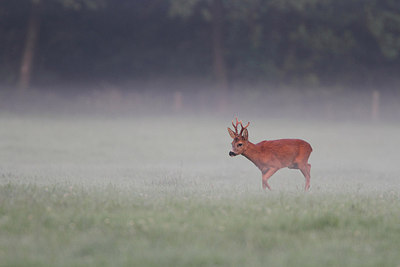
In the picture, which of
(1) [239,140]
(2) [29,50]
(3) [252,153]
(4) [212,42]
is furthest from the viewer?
(4) [212,42]

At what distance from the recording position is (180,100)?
4244cm

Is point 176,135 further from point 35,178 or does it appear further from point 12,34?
point 12,34

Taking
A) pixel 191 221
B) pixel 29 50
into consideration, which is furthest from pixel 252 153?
pixel 29 50

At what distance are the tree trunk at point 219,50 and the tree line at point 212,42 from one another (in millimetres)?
82

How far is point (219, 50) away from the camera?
46562mm

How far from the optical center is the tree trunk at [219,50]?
149ft

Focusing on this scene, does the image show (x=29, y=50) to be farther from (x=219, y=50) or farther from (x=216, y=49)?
(x=219, y=50)

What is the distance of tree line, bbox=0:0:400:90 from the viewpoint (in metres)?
45.9

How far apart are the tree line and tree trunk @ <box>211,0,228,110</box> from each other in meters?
0.08

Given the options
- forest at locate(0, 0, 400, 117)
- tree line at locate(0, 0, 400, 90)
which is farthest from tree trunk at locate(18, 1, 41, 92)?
tree line at locate(0, 0, 400, 90)

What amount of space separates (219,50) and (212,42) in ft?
8.09

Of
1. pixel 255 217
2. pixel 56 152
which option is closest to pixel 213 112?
pixel 56 152

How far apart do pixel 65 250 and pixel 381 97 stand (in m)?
43.3

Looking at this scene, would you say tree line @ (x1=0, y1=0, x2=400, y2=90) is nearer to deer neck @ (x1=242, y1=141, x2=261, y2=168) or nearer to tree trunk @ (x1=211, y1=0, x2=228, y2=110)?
tree trunk @ (x1=211, y1=0, x2=228, y2=110)
